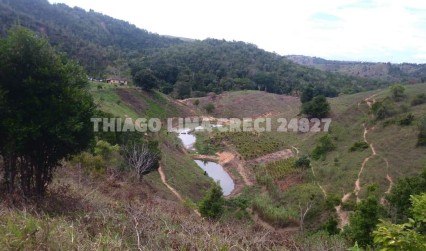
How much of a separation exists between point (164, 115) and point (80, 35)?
5040 cm

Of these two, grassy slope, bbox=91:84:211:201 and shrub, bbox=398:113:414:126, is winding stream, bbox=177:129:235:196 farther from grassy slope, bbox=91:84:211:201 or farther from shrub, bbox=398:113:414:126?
shrub, bbox=398:113:414:126

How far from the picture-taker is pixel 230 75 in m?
80.7

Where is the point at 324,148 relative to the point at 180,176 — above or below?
above

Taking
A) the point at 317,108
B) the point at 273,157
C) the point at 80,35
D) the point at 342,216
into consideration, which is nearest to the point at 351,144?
the point at 273,157

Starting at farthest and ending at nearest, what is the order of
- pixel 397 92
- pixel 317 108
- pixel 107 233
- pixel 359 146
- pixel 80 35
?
pixel 80 35
pixel 317 108
pixel 397 92
pixel 359 146
pixel 107 233

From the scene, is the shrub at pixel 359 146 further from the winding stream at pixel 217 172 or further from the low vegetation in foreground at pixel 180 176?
the winding stream at pixel 217 172

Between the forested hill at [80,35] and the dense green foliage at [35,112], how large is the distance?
28240 mm

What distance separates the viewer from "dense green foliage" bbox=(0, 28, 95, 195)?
9.33 metres

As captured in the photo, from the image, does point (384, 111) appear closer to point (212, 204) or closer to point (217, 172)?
point (217, 172)

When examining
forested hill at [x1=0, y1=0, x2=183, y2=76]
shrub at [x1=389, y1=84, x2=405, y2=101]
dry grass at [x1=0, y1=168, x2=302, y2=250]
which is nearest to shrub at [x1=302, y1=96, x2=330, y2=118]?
shrub at [x1=389, y1=84, x2=405, y2=101]

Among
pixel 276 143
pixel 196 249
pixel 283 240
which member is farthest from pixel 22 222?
pixel 276 143

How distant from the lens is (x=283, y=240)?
23.9ft

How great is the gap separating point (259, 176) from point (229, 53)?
73.0 meters

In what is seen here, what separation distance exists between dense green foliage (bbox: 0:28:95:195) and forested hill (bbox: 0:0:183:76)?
28.2 metres
